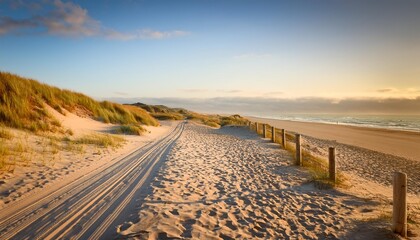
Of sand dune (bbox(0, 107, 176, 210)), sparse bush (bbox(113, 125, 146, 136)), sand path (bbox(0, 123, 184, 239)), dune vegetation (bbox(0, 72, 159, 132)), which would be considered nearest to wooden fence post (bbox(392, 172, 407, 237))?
sand path (bbox(0, 123, 184, 239))

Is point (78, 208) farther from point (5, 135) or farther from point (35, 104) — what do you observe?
point (35, 104)

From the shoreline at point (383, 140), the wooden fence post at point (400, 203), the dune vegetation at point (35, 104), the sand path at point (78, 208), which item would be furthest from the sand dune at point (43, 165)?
the shoreline at point (383, 140)

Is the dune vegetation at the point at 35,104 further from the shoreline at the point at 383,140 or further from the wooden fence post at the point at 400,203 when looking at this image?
the shoreline at the point at 383,140

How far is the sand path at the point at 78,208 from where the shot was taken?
4441mm

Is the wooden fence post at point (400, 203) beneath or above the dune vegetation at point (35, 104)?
beneath

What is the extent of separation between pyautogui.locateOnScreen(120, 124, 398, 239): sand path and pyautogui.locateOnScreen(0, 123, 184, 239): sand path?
44 cm

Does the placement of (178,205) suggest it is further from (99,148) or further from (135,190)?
(99,148)

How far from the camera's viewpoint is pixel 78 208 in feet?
17.8

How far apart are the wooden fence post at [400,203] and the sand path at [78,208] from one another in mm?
4879

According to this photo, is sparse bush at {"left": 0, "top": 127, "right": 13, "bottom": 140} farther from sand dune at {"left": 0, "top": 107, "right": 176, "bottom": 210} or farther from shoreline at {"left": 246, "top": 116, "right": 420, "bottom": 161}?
shoreline at {"left": 246, "top": 116, "right": 420, "bottom": 161}

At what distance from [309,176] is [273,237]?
5.15m

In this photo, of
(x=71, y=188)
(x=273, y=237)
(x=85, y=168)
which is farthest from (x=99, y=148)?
(x=273, y=237)

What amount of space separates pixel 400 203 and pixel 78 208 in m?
6.13

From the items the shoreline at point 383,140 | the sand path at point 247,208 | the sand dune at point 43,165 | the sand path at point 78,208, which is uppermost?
the sand dune at point 43,165
